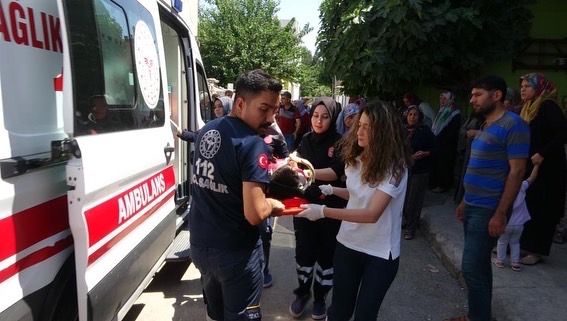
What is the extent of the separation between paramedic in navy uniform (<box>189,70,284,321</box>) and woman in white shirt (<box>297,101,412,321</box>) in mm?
378

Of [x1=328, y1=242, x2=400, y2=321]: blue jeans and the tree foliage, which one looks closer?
[x1=328, y1=242, x2=400, y2=321]: blue jeans

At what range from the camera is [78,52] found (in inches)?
68.9

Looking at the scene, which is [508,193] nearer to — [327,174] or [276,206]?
[327,174]

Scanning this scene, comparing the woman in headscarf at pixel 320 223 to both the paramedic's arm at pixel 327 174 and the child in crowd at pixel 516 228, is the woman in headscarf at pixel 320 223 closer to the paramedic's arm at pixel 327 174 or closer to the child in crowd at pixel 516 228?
the paramedic's arm at pixel 327 174

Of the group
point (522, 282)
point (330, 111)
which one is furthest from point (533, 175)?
point (330, 111)

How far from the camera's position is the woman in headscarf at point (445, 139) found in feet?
21.8

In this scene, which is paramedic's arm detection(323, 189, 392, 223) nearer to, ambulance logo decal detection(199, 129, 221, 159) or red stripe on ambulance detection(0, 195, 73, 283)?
ambulance logo decal detection(199, 129, 221, 159)

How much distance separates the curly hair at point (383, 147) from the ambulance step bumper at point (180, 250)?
1.82 meters

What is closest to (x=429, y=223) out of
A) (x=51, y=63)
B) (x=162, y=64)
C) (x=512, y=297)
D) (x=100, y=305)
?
(x=512, y=297)

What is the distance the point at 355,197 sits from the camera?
2.35 meters

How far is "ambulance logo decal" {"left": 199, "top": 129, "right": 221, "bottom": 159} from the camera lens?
1881 millimetres

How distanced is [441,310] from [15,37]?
137 inches

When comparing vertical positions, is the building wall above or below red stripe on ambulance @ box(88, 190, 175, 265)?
above

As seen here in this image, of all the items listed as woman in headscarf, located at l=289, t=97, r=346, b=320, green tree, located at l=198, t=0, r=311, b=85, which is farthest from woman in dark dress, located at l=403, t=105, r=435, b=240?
green tree, located at l=198, t=0, r=311, b=85
